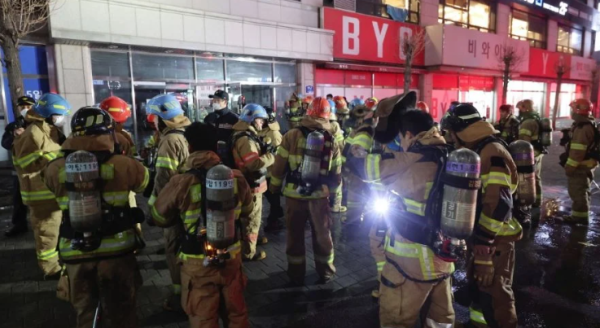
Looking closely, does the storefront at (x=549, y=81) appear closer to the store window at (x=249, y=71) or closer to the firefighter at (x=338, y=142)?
the store window at (x=249, y=71)

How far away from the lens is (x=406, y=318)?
251 centimetres

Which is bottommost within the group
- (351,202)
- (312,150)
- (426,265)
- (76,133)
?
(351,202)

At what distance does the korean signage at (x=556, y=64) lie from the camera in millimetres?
24156

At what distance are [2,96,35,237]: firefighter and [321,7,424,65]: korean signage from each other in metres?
11.3

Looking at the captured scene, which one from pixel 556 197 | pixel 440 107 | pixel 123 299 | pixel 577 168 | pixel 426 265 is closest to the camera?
pixel 426 265

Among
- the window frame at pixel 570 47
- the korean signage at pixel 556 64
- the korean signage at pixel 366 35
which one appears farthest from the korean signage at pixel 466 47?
the window frame at pixel 570 47

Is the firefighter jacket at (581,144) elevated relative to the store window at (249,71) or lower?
lower

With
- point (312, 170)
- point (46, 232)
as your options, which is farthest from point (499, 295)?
point (46, 232)

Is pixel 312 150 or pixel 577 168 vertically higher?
pixel 312 150

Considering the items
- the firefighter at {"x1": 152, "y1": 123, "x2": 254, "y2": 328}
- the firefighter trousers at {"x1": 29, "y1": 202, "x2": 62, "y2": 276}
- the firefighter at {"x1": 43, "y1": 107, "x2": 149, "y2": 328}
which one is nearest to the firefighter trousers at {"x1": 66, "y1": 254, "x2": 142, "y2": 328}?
the firefighter at {"x1": 43, "y1": 107, "x2": 149, "y2": 328}

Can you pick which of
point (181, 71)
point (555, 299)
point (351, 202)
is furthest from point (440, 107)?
point (555, 299)

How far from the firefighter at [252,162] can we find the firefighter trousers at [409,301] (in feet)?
7.41

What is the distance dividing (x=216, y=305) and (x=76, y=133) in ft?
5.38

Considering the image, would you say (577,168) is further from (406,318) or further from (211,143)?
(211,143)
